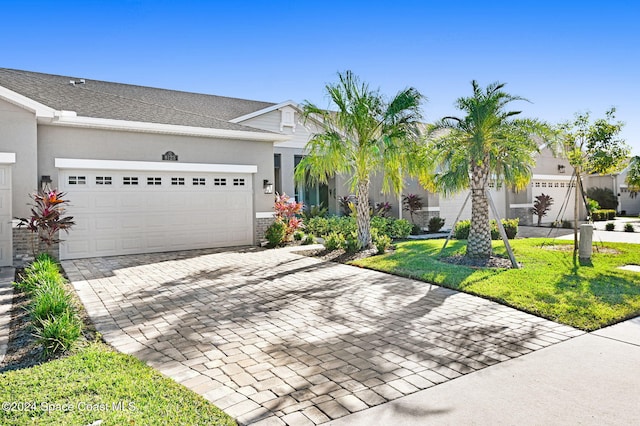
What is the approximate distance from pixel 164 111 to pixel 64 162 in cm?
362

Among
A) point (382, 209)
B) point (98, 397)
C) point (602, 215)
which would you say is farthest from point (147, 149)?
point (602, 215)

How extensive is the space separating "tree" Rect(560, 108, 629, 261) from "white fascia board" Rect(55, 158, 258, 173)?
9.31m

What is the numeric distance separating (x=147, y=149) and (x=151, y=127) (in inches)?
26.0

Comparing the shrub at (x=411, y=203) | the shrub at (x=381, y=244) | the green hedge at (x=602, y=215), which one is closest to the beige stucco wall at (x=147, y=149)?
the shrub at (x=381, y=244)

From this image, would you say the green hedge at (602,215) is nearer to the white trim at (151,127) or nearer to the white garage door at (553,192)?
the white garage door at (553,192)

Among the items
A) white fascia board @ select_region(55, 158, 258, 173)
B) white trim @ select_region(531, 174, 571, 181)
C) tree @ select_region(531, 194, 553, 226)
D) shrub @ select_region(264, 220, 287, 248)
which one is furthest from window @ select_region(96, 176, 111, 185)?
white trim @ select_region(531, 174, 571, 181)

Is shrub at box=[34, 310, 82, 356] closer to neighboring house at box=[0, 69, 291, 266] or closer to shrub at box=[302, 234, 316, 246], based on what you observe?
neighboring house at box=[0, 69, 291, 266]

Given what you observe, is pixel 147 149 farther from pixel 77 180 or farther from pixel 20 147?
pixel 20 147

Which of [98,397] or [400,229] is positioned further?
[400,229]

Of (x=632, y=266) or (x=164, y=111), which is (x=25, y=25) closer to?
(x=164, y=111)

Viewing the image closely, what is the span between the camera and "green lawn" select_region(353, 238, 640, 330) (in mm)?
6387

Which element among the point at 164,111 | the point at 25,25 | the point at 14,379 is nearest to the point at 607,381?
the point at 14,379

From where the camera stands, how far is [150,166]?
12.5m

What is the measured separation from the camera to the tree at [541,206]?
2241cm
